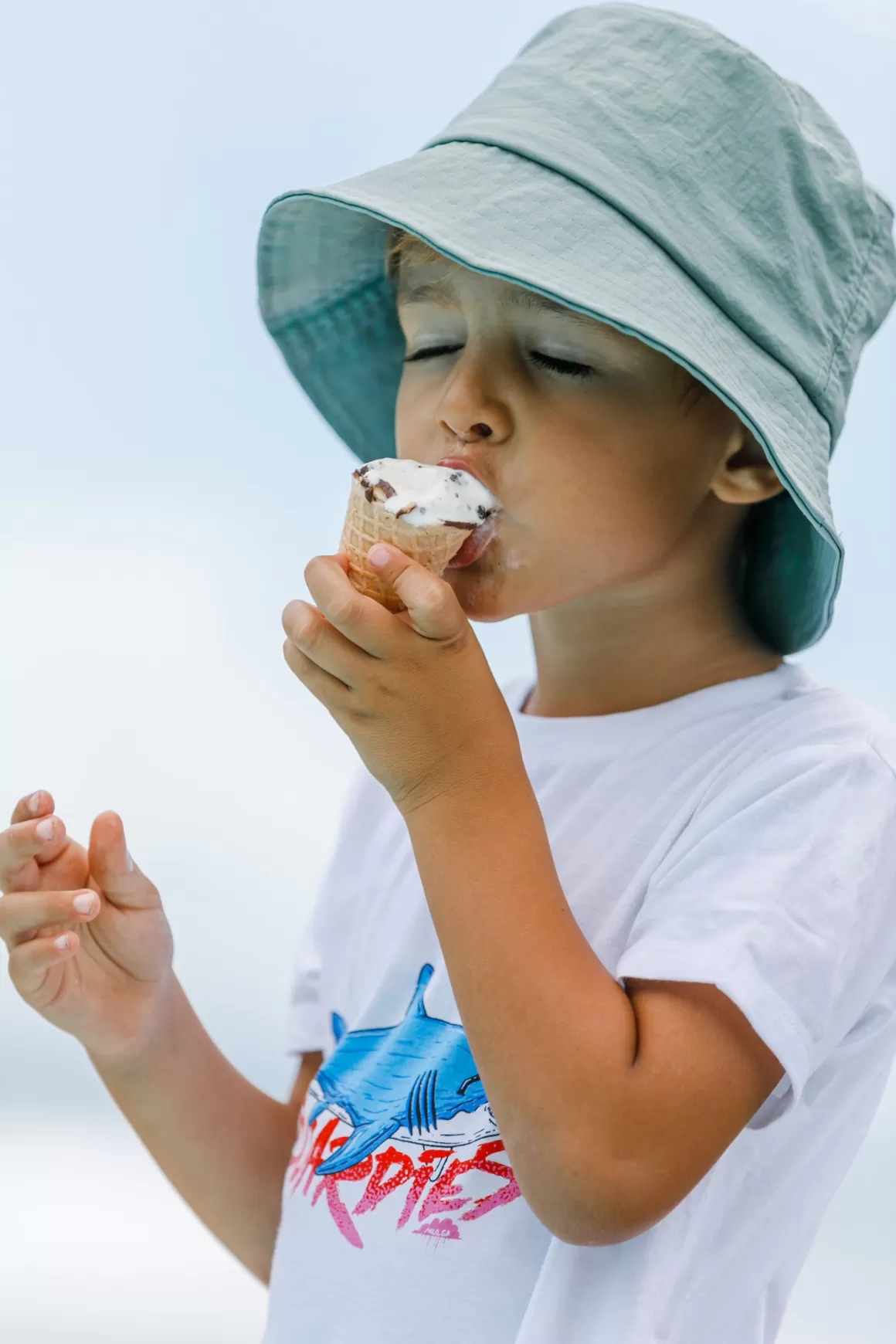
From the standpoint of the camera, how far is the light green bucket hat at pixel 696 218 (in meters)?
0.76

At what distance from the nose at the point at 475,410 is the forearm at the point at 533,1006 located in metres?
0.19

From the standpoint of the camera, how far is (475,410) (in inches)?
31.3

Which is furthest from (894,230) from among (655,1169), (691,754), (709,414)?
(655,1169)

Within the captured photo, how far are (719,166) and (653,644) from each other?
27 centimetres

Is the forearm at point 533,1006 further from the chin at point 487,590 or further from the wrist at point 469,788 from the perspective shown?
the chin at point 487,590

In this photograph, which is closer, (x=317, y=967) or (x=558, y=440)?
(x=558, y=440)

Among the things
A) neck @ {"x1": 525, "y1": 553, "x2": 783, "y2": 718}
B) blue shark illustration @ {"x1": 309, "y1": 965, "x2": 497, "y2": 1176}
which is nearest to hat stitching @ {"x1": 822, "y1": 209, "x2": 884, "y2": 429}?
neck @ {"x1": 525, "y1": 553, "x2": 783, "y2": 718}

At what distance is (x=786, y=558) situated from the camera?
0.91 metres

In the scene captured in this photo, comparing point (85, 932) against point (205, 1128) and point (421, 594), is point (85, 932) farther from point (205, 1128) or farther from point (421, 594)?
point (421, 594)

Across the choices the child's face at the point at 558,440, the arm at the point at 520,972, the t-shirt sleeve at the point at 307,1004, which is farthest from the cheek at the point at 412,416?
the t-shirt sleeve at the point at 307,1004

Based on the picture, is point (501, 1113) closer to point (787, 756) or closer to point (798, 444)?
point (787, 756)

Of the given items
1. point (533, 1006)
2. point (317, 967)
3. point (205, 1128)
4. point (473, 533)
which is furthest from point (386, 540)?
point (205, 1128)

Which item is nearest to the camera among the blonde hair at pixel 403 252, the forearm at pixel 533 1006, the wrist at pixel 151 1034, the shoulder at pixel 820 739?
the forearm at pixel 533 1006

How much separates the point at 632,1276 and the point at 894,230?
655 millimetres
